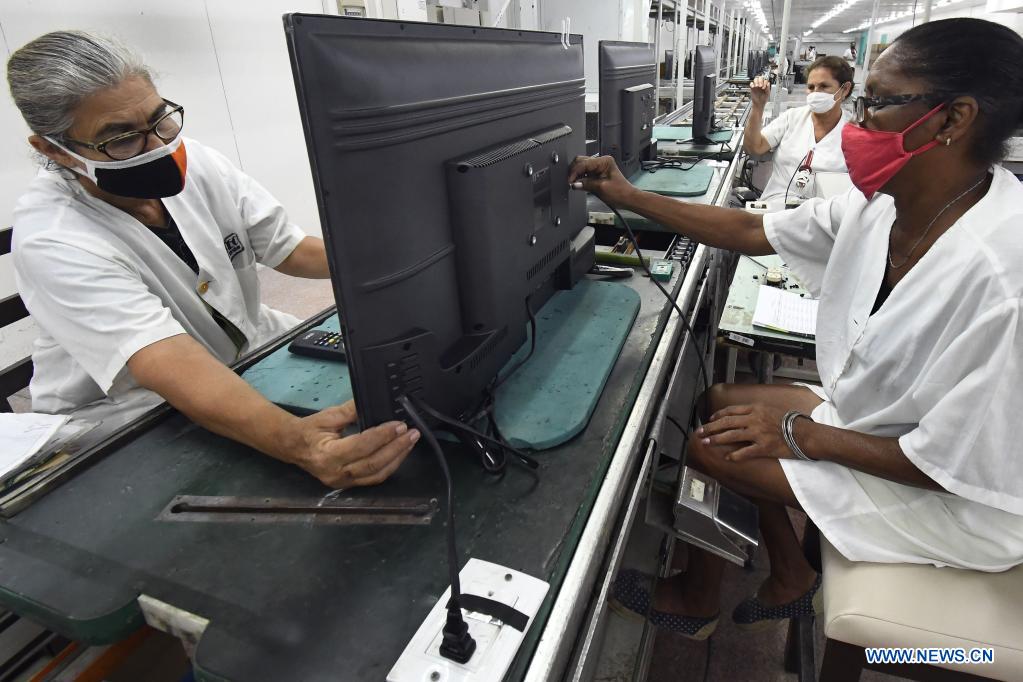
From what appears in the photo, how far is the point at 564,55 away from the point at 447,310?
587 millimetres

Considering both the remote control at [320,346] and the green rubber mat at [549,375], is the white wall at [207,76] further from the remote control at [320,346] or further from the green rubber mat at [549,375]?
the green rubber mat at [549,375]

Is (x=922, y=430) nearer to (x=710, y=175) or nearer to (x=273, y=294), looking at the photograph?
(x=710, y=175)

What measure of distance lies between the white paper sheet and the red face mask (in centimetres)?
136

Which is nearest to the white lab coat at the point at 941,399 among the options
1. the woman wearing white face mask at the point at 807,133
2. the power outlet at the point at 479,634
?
the power outlet at the point at 479,634

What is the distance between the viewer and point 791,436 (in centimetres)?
107

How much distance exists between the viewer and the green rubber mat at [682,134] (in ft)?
10.3

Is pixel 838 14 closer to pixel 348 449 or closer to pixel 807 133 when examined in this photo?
pixel 807 133

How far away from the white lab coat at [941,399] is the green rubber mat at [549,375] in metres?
0.42

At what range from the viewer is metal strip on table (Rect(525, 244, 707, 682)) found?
1.81ft

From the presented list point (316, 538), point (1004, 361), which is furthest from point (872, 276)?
point (316, 538)

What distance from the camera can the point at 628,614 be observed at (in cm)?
135

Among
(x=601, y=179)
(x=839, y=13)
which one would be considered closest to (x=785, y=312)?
(x=601, y=179)

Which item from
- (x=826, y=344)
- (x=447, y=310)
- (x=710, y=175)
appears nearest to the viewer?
(x=447, y=310)

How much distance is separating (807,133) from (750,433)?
7.83 feet
